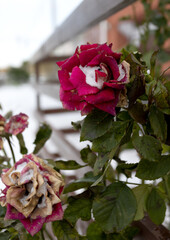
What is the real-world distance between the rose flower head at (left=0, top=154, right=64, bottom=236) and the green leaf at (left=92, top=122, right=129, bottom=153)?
0.06 metres

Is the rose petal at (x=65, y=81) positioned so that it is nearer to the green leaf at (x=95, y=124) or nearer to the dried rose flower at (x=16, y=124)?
the green leaf at (x=95, y=124)

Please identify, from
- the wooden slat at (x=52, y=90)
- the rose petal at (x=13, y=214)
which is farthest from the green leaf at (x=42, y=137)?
the wooden slat at (x=52, y=90)

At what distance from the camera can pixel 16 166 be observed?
28 cm

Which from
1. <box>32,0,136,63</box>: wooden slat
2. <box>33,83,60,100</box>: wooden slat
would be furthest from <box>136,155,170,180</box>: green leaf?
<box>33,83,60,100</box>: wooden slat

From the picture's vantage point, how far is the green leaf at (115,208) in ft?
0.76

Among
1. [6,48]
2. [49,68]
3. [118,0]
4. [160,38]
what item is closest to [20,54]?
[6,48]

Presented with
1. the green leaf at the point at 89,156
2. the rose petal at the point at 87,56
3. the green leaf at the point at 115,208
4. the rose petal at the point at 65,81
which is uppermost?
the rose petal at the point at 87,56

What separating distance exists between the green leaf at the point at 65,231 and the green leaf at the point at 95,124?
0.14m

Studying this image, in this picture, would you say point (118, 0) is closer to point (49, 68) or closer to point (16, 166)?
point (16, 166)

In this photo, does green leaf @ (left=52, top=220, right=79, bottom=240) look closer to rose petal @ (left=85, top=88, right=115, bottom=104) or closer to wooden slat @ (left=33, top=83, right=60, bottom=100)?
rose petal @ (left=85, top=88, right=115, bottom=104)

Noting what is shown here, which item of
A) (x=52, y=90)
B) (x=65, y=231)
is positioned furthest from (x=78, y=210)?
(x=52, y=90)

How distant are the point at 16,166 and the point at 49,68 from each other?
79.6 inches

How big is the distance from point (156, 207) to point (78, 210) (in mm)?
95

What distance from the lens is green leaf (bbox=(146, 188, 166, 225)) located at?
30 centimetres
